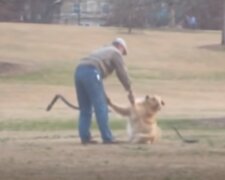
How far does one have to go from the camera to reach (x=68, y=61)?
159 feet

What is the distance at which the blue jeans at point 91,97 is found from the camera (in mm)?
15391

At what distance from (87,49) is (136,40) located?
659 centimetres

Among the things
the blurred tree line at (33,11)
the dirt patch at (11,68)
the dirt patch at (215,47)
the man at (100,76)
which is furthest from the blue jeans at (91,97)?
the blurred tree line at (33,11)

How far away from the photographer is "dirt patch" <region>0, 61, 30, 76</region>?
42.2m

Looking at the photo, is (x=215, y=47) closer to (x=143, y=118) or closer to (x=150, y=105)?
(x=143, y=118)

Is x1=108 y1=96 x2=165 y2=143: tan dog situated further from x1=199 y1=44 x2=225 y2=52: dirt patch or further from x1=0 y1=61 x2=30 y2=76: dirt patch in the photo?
x1=199 y1=44 x2=225 y2=52: dirt patch

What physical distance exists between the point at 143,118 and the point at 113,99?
1886cm

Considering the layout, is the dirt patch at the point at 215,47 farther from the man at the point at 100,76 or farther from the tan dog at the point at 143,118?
the man at the point at 100,76

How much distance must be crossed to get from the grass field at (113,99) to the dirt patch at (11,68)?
0.04m

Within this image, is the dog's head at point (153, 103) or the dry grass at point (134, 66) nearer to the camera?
the dog's head at point (153, 103)

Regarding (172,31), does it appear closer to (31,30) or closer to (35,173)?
(31,30)

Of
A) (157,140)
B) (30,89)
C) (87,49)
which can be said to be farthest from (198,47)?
(157,140)

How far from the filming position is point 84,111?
15.9 m

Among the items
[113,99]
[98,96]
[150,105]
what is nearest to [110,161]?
[98,96]
